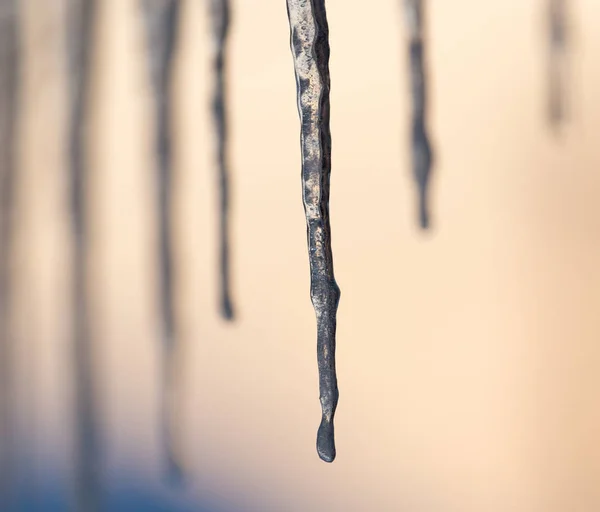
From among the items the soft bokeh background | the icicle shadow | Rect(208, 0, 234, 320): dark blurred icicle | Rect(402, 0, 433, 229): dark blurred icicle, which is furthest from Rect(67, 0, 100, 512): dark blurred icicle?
the icicle shadow

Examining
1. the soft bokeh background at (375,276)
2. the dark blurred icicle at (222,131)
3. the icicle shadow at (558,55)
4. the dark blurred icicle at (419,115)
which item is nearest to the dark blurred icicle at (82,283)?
the soft bokeh background at (375,276)

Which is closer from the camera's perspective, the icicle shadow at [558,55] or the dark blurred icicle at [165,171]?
the icicle shadow at [558,55]

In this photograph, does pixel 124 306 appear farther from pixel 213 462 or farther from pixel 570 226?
pixel 570 226

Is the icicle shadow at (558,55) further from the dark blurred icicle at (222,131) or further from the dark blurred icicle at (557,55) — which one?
the dark blurred icicle at (222,131)

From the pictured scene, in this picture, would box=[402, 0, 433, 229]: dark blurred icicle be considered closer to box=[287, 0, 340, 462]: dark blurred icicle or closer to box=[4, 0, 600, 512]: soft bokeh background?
box=[4, 0, 600, 512]: soft bokeh background

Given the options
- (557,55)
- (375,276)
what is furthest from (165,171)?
(557,55)
